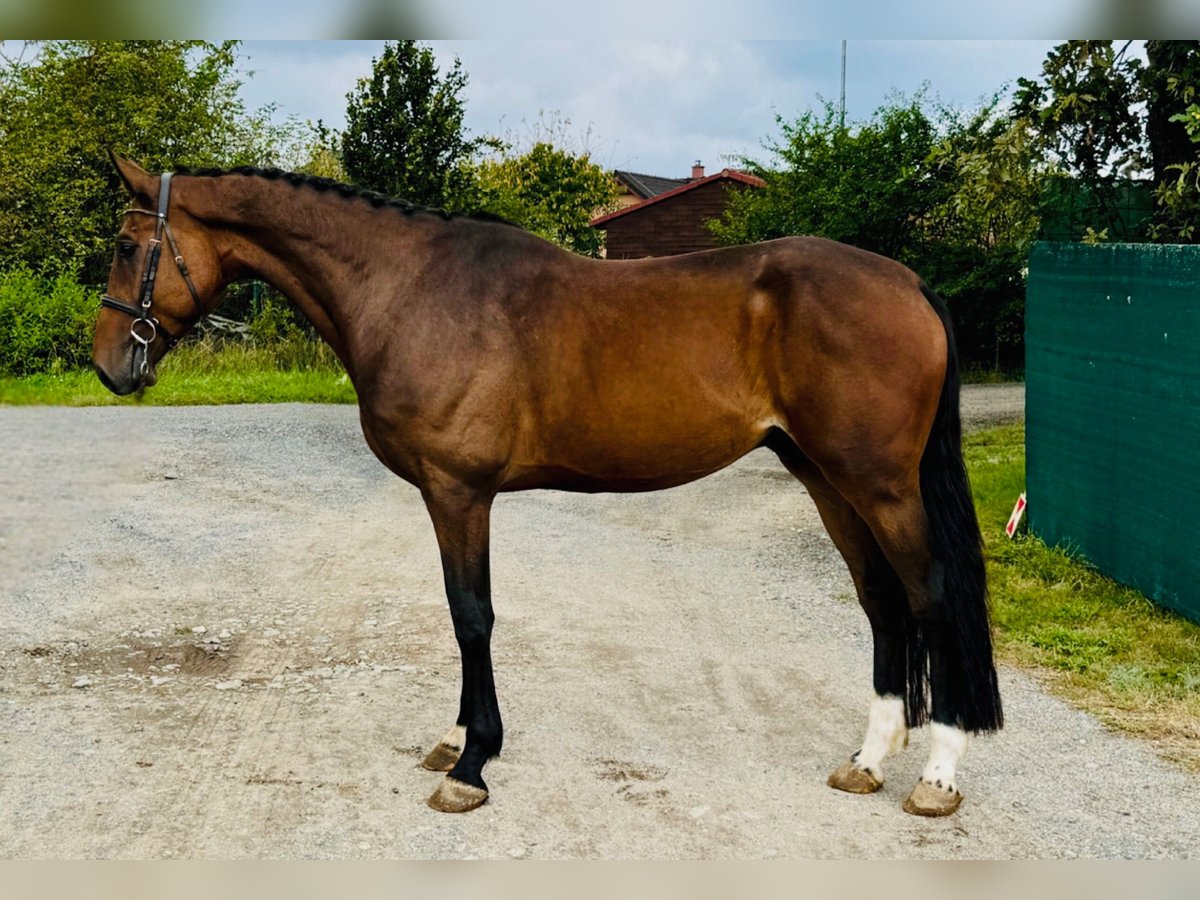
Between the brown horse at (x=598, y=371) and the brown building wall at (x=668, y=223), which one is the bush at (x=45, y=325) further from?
the brown building wall at (x=668, y=223)

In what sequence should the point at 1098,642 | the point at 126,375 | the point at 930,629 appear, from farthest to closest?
the point at 1098,642
the point at 126,375
the point at 930,629

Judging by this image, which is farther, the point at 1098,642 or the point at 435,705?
the point at 1098,642

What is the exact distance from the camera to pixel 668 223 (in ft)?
98.7

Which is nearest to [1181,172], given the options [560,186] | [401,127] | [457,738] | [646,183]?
[457,738]

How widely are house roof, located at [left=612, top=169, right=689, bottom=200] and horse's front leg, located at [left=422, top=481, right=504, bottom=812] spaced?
37337 mm

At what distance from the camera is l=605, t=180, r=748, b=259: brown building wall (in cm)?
2989

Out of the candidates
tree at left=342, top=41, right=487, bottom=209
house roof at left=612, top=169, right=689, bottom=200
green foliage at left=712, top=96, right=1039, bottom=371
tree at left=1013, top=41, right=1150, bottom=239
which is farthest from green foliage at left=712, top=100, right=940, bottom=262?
house roof at left=612, top=169, right=689, bottom=200

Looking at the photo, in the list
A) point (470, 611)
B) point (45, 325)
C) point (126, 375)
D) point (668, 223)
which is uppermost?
point (668, 223)

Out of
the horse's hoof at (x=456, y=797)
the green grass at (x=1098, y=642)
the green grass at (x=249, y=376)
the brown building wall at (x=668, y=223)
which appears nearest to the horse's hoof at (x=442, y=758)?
the horse's hoof at (x=456, y=797)

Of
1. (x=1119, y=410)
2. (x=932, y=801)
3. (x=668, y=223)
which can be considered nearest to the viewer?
(x=932, y=801)

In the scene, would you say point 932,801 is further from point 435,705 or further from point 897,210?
point 897,210

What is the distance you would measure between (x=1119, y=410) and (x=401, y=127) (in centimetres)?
1099

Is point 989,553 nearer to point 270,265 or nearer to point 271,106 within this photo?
point 270,265

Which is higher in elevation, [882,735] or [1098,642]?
[882,735]
